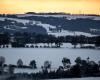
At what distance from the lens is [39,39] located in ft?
7.11

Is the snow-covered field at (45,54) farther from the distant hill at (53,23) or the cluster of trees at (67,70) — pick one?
the distant hill at (53,23)

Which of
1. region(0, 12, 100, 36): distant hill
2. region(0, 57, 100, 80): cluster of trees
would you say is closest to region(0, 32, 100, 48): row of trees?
region(0, 12, 100, 36): distant hill

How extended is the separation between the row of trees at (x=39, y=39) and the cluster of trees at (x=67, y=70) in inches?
6.0

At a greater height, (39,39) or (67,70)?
(39,39)

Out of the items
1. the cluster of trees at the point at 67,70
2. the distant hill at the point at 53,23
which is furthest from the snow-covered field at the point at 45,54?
the distant hill at the point at 53,23

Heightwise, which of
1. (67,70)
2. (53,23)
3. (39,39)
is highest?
(53,23)

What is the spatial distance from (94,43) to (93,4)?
366 millimetres

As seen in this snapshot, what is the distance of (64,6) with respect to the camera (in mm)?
2221

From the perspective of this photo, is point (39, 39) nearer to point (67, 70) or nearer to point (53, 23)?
point (53, 23)

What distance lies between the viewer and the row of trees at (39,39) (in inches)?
84.0

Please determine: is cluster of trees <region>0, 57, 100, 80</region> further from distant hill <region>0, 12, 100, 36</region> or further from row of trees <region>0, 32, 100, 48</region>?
distant hill <region>0, 12, 100, 36</region>

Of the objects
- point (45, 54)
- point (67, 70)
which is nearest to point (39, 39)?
point (45, 54)

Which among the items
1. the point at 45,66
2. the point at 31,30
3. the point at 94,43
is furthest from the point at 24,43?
the point at 94,43

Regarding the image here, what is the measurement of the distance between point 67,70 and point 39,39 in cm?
37
